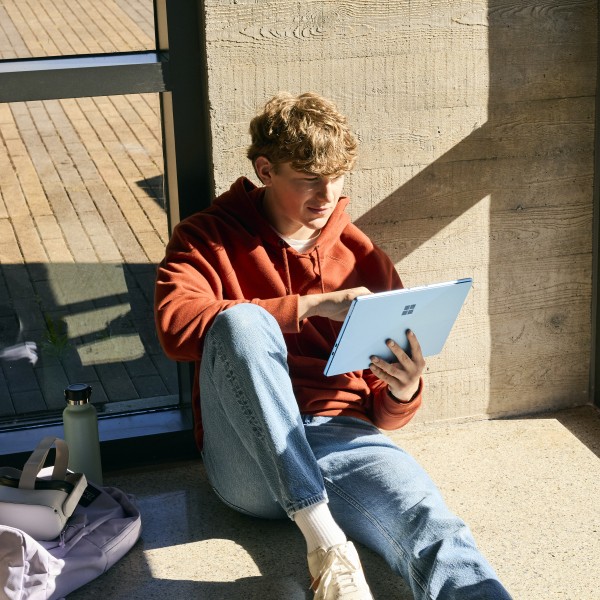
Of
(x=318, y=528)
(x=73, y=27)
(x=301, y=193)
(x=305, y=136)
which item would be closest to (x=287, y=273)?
(x=301, y=193)

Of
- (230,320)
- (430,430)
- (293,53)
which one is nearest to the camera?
(230,320)

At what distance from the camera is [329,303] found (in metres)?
2.53

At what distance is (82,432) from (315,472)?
0.83 m

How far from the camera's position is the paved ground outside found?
116 inches

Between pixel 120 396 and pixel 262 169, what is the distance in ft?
3.43

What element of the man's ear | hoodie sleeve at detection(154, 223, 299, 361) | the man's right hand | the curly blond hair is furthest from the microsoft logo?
the man's ear

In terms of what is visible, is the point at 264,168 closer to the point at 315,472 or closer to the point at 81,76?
the point at 81,76

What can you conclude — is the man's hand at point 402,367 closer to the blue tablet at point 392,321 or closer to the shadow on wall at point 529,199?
the blue tablet at point 392,321

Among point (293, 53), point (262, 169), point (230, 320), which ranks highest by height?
point (293, 53)

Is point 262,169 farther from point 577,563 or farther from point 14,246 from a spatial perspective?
point 577,563

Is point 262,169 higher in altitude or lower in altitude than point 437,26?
lower

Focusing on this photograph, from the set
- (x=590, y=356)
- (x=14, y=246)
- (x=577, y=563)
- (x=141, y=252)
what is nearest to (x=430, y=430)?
(x=590, y=356)

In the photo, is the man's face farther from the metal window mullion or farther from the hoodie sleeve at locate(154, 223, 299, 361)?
the metal window mullion

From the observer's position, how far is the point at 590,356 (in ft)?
11.7
